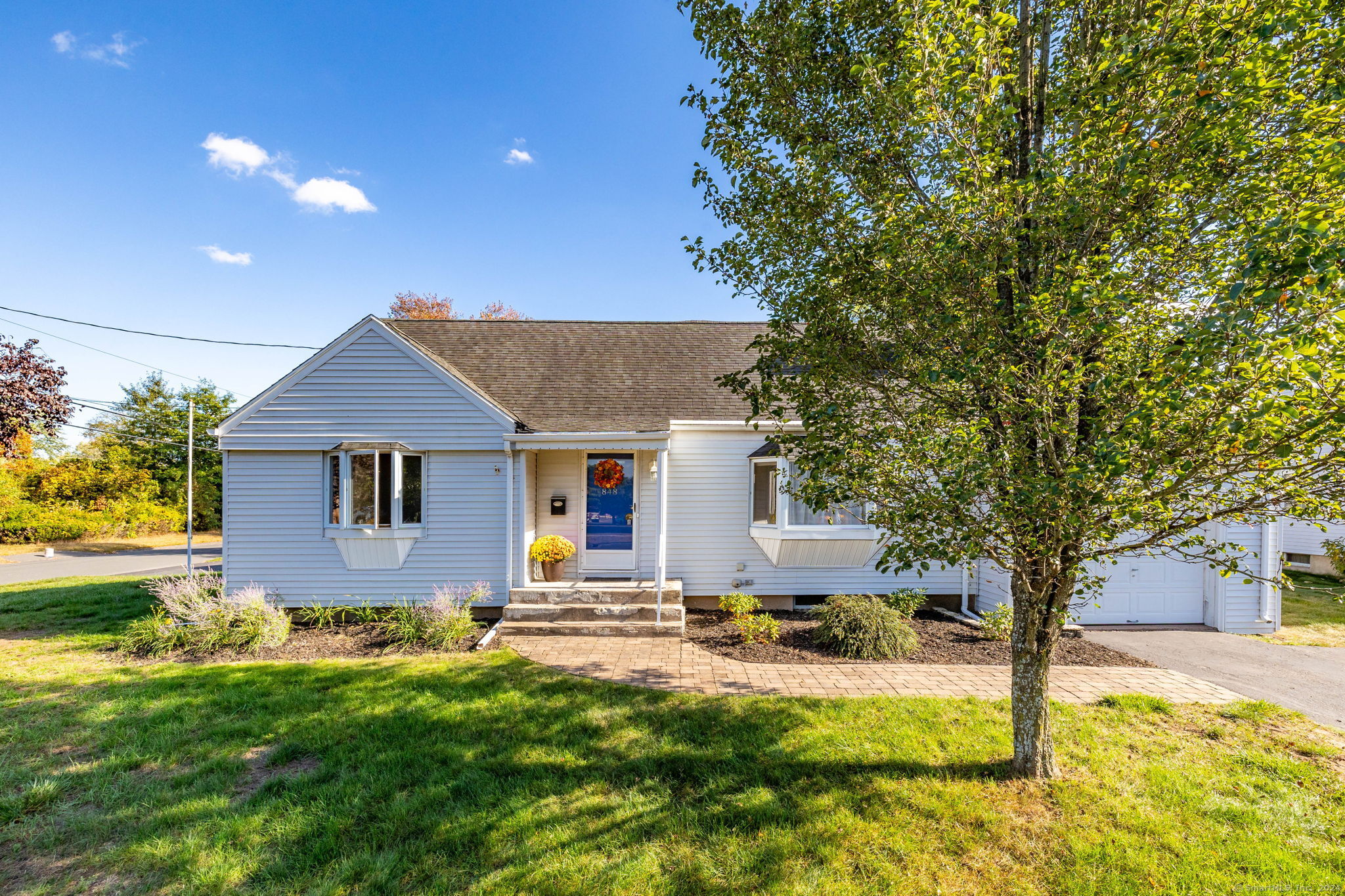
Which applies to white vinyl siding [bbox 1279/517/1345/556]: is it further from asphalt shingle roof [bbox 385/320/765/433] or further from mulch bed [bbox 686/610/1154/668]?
asphalt shingle roof [bbox 385/320/765/433]

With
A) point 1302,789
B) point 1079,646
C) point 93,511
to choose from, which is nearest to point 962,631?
point 1079,646

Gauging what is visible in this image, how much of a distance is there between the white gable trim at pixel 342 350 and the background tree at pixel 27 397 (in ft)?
30.8

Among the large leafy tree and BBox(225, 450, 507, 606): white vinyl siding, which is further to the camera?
BBox(225, 450, 507, 606): white vinyl siding

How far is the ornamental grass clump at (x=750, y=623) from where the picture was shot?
24.4ft

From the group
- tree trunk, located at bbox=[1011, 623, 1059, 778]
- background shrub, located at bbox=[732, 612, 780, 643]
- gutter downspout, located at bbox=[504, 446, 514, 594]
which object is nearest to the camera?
tree trunk, located at bbox=[1011, 623, 1059, 778]

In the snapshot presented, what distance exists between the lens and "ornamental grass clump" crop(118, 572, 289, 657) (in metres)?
7.11

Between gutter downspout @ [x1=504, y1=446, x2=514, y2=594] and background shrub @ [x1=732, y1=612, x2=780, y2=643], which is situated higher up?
gutter downspout @ [x1=504, y1=446, x2=514, y2=594]

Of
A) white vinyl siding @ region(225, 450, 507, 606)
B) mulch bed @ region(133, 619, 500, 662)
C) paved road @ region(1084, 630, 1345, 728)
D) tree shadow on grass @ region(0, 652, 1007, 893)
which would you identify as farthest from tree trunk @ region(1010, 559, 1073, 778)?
white vinyl siding @ region(225, 450, 507, 606)

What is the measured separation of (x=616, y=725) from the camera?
4.77 m

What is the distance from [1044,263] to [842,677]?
4.96 m

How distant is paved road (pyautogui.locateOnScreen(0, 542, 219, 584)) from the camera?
14.7 meters

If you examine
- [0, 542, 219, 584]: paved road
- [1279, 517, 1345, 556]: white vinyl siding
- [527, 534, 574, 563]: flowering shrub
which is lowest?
[0, 542, 219, 584]: paved road

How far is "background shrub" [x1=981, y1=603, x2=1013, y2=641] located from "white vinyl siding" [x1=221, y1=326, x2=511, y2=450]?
27.8 feet

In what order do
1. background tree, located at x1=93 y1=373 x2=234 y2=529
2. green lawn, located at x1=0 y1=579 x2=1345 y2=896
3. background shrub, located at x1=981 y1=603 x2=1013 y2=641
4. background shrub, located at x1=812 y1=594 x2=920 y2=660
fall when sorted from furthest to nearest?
background tree, located at x1=93 y1=373 x2=234 y2=529 < background shrub, located at x1=981 y1=603 x2=1013 y2=641 < background shrub, located at x1=812 y1=594 x2=920 y2=660 < green lawn, located at x1=0 y1=579 x2=1345 y2=896
